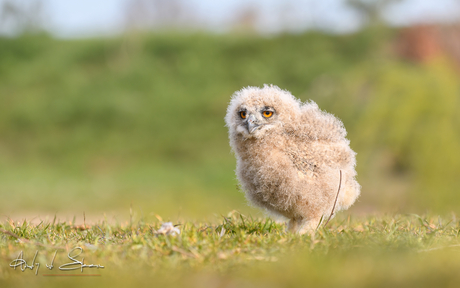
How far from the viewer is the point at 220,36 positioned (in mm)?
21391

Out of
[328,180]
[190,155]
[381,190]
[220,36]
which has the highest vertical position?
[220,36]

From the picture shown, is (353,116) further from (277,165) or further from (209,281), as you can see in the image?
(209,281)

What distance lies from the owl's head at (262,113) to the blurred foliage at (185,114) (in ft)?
16.7

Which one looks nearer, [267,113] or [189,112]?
[267,113]

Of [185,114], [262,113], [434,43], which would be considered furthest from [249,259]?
[434,43]

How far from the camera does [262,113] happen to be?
161 inches

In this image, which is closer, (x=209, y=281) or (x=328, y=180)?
(x=209, y=281)

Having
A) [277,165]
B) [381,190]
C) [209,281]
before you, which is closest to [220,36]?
[381,190]

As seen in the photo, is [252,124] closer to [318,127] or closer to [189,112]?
[318,127]

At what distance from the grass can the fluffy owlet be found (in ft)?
1.34

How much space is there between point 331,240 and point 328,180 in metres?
0.76

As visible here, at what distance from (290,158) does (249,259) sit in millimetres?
1247

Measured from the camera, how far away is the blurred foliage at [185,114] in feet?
37.4
